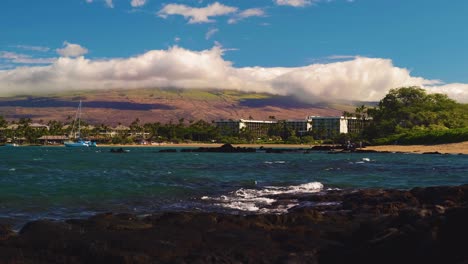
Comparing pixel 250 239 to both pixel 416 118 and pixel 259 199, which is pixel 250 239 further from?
pixel 416 118

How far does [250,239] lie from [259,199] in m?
13.0

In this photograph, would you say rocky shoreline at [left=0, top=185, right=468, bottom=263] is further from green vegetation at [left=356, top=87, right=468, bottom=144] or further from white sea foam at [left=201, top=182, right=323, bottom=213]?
green vegetation at [left=356, top=87, right=468, bottom=144]

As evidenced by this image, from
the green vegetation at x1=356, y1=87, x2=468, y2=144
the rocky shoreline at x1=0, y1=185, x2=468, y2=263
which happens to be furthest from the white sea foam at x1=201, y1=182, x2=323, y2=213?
the green vegetation at x1=356, y1=87, x2=468, y2=144

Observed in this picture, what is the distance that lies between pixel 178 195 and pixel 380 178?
19297 millimetres

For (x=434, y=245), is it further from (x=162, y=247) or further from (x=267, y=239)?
(x=162, y=247)

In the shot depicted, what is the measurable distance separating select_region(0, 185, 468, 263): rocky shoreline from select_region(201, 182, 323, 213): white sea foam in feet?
15.4

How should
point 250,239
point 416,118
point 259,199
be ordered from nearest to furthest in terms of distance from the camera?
point 250,239
point 259,199
point 416,118

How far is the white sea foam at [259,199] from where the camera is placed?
24.0 meters

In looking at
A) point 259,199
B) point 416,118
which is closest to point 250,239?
point 259,199

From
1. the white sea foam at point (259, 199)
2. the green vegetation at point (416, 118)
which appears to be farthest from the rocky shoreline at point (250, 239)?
the green vegetation at point (416, 118)

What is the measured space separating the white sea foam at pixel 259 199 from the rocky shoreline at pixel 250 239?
15.4 ft

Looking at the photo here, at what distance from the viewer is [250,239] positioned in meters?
14.7

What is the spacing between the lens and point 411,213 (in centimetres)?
1358

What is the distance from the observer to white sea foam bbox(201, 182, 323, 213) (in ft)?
78.6
